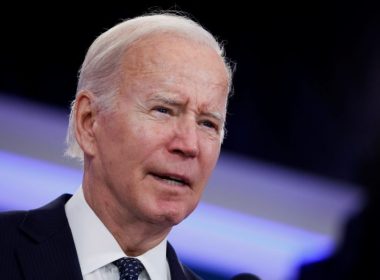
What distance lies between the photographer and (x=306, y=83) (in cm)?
265

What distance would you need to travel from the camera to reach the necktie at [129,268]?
1.39 m

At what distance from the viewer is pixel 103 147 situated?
1.45 m

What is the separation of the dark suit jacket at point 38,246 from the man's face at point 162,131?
0.38 ft

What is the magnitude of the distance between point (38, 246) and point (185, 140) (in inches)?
13.0

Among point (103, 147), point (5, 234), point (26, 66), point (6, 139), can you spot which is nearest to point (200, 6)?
point (26, 66)

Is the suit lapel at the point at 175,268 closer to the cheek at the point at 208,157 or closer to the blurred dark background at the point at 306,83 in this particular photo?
the cheek at the point at 208,157

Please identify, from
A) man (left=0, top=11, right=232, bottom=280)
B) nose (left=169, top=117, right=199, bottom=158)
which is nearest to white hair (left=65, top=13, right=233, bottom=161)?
man (left=0, top=11, right=232, bottom=280)

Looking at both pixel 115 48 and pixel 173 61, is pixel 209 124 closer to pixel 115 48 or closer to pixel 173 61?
pixel 173 61

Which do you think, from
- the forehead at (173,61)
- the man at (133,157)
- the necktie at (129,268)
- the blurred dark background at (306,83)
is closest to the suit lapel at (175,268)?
the man at (133,157)

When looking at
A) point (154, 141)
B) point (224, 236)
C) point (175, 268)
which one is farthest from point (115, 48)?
point (224, 236)

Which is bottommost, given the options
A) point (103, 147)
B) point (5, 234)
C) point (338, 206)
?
point (338, 206)

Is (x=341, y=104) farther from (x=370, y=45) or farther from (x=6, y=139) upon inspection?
(x=6, y=139)

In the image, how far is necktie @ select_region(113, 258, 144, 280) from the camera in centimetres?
139

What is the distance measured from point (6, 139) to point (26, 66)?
9.6 inches
